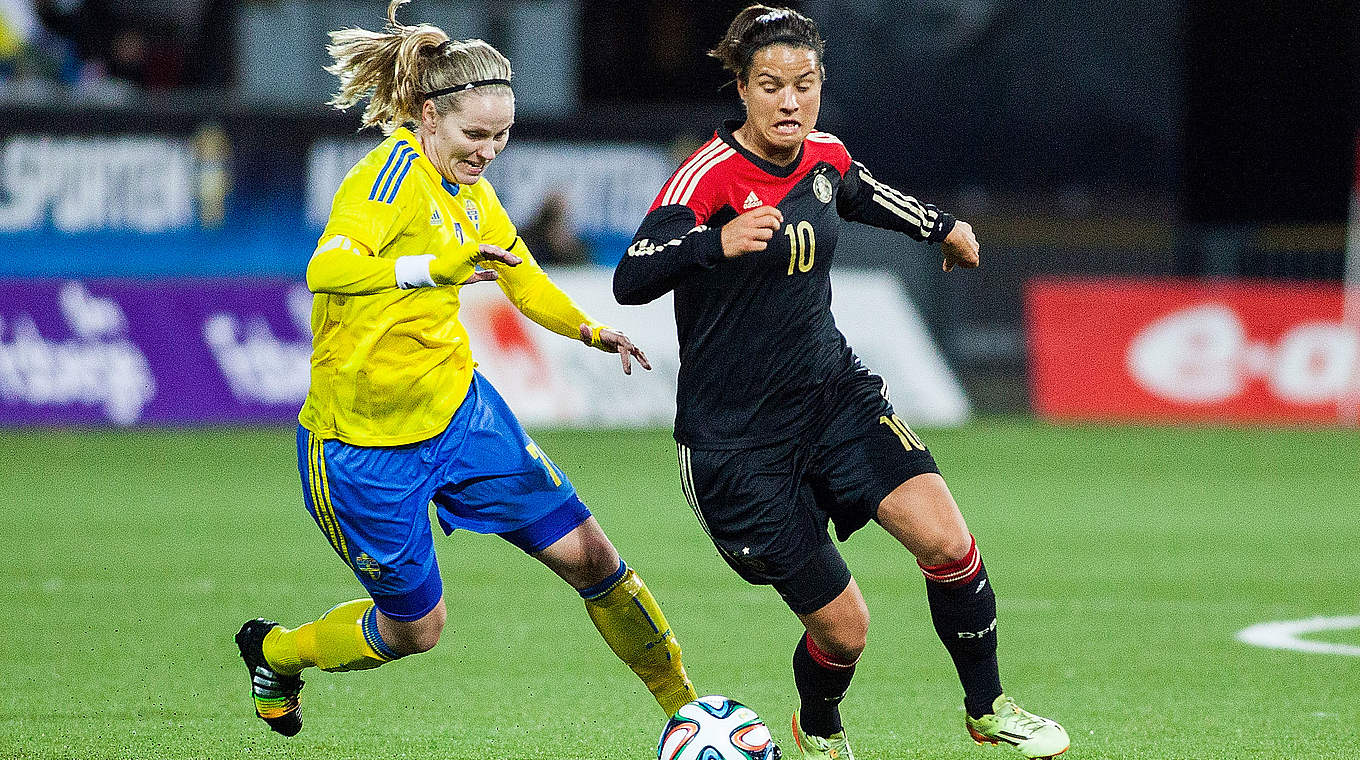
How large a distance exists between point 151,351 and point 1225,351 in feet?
29.6

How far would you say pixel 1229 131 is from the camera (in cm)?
2161

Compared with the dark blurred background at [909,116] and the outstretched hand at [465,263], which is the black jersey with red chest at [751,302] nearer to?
the outstretched hand at [465,263]

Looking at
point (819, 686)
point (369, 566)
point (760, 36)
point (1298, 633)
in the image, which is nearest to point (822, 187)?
point (760, 36)

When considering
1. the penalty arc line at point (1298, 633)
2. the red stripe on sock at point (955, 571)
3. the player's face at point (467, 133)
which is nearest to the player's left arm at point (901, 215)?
the red stripe on sock at point (955, 571)

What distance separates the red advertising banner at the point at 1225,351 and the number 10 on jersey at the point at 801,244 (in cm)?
1117

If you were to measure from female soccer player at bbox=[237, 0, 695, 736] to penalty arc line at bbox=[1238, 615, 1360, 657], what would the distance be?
2.88 meters

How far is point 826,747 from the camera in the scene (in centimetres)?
516

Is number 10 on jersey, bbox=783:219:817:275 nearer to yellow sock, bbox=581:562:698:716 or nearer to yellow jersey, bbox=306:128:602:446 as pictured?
yellow jersey, bbox=306:128:602:446

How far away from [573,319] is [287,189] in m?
12.0

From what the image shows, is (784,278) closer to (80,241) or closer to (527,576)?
(527,576)

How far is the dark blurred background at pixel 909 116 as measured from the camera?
16391 millimetres

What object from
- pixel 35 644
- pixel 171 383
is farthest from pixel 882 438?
pixel 171 383

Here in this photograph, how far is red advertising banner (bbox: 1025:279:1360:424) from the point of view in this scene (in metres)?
15.3

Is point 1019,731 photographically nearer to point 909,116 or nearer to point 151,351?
point 151,351
